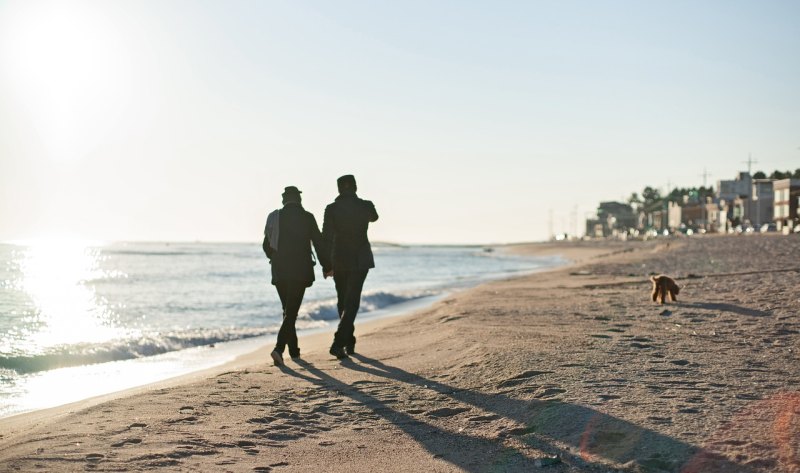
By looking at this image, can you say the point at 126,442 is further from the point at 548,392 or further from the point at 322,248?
the point at 322,248

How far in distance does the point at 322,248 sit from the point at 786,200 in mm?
102462

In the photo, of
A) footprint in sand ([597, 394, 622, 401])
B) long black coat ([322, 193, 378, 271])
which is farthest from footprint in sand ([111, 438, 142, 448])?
long black coat ([322, 193, 378, 271])

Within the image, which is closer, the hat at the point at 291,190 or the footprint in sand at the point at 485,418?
the footprint in sand at the point at 485,418

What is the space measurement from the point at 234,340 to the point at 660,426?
10269 mm

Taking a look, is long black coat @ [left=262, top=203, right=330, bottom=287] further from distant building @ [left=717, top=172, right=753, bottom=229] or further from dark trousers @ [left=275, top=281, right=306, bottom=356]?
distant building @ [left=717, top=172, right=753, bottom=229]

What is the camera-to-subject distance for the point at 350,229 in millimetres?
8523

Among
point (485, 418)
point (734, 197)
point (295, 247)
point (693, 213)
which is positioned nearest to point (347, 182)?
point (295, 247)

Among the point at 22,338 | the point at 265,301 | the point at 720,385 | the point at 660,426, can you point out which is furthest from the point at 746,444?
the point at 265,301

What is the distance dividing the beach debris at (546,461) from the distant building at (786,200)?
330 ft

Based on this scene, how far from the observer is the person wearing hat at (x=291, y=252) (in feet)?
27.9

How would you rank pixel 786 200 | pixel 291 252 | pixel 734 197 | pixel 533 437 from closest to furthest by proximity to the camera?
pixel 533 437 < pixel 291 252 < pixel 786 200 < pixel 734 197

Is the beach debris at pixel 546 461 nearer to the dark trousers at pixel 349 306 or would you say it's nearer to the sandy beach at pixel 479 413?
the sandy beach at pixel 479 413

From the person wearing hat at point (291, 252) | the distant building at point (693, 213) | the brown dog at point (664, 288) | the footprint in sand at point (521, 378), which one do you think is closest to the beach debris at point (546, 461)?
the footprint in sand at point (521, 378)

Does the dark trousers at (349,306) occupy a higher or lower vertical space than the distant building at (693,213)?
lower
